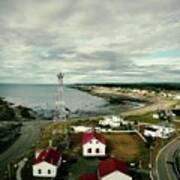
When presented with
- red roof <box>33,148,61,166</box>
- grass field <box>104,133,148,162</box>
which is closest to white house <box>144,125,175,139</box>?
grass field <box>104,133,148,162</box>

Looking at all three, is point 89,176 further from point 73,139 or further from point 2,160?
point 73,139

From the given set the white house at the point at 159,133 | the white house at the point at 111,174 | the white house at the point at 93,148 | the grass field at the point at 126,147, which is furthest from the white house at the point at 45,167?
the white house at the point at 159,133

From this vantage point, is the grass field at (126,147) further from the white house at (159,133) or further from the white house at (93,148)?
the white house at (159,133)

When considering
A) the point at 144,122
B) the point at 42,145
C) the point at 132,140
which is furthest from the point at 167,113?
the point at 42,145

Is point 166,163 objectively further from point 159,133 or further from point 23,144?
point 23,144

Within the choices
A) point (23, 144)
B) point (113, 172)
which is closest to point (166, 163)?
point (113, 172)

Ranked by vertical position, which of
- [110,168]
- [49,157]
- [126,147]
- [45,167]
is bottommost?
[126,147]

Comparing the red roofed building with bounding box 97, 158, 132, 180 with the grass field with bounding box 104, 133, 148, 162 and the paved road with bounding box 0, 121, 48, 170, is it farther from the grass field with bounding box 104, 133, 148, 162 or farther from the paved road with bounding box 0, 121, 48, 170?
the paved road with bounding box 0, 121, 48, 170
